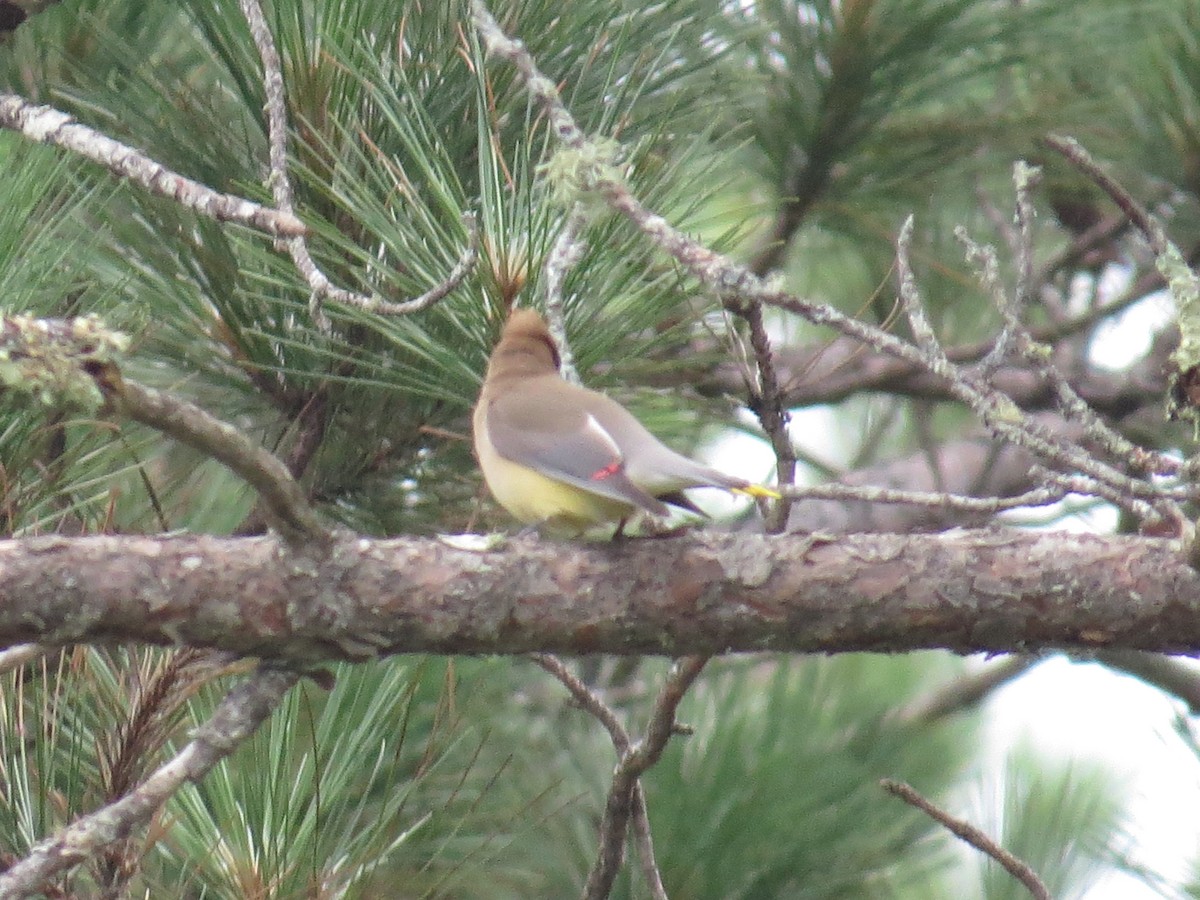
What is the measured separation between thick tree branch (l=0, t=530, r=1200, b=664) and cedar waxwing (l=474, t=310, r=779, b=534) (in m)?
0.25

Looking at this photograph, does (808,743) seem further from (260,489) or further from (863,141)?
(260,489)

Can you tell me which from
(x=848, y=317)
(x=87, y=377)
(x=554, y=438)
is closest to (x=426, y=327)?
(x=554, y=438)

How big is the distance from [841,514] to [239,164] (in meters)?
2.12

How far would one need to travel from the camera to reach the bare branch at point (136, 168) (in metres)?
1.70

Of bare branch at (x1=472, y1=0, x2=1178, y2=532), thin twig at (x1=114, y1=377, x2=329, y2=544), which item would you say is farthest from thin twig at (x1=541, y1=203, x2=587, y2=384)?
thin twig at (x1=114, y1=377, x2=329, y2=544)

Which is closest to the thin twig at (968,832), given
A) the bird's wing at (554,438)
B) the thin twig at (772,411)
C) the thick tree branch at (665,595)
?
the thick tree branch at (665,595)

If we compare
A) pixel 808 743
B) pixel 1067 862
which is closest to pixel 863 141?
Answer: pixel 808 743

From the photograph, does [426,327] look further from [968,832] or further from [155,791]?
[968,832]

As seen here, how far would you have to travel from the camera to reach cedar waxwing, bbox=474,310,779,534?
6.90ft

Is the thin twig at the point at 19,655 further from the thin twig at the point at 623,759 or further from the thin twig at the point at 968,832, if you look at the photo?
the thin twig at the point at 968,832

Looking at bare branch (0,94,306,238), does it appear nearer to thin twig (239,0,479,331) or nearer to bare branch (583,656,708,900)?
thin twig (239,0,479,331)

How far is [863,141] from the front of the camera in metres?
3.39

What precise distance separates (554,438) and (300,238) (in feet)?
1.79

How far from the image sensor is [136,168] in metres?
1.91
